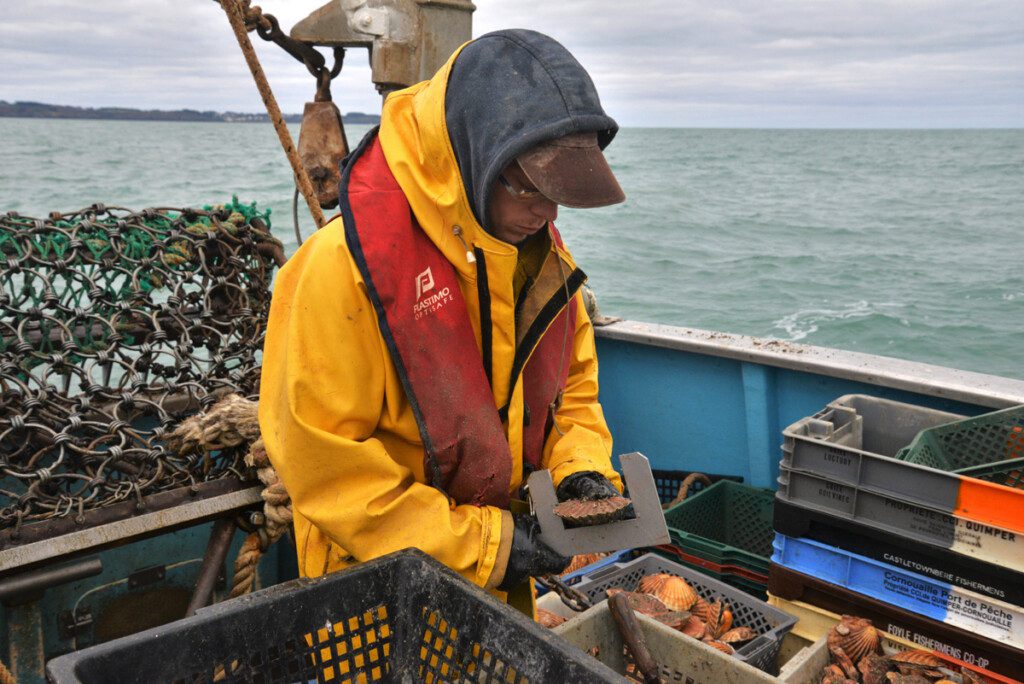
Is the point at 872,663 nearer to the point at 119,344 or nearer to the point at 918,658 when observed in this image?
the point at 918,658

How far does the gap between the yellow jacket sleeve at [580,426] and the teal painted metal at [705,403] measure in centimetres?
158

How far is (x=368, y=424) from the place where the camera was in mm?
1814

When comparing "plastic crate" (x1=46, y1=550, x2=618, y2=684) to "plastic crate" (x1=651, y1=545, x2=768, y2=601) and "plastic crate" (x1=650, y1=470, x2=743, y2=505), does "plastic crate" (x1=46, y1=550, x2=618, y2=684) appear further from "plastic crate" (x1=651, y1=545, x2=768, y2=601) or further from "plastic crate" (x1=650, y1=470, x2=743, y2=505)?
"plastic crate" (x1=650, y1=470, x2=743, y2=505)

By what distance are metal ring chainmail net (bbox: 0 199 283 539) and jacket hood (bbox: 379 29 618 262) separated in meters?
1.52

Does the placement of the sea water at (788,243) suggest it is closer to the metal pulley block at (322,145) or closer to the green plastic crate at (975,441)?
the metal pulley block at (322,145)

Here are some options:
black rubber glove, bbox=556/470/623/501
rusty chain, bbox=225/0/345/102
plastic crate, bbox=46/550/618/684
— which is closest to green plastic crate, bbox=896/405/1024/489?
black rubber glove, bbox=556/470/623/501

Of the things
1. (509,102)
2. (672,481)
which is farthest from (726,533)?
(509,102)

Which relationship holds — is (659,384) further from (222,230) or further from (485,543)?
(485,543)

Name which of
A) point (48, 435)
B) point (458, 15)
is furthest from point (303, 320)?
point (458, 15)

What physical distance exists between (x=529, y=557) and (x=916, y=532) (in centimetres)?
127

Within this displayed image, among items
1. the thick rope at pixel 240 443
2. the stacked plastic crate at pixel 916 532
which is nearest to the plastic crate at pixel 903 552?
the stacked plastic crate at pixel 916 532

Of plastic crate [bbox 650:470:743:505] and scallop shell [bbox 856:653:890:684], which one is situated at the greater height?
scallop shell [bbox 856:653:890:684]

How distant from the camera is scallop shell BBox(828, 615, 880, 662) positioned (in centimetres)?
255

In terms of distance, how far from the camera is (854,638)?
8.46 feet
